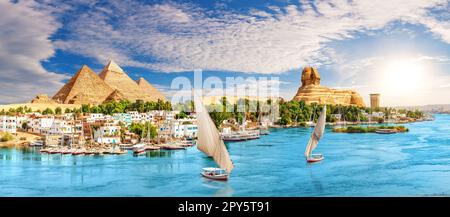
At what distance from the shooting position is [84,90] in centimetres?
1738

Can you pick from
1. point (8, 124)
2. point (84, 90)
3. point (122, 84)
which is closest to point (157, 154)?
point (8, 124)

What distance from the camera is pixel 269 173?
4859mm

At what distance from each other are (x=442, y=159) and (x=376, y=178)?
5.65 ft

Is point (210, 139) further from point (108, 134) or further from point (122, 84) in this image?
point (122, 84)

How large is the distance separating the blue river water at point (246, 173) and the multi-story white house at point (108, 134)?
1.09 meters

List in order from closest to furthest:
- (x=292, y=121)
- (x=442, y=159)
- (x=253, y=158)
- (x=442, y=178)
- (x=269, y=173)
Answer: (x=442, y=178) < (x=269, y=173) < (x=442, y=159) < (x=253, y=158) < (x=292, y=121)

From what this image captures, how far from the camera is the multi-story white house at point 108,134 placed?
7.76m

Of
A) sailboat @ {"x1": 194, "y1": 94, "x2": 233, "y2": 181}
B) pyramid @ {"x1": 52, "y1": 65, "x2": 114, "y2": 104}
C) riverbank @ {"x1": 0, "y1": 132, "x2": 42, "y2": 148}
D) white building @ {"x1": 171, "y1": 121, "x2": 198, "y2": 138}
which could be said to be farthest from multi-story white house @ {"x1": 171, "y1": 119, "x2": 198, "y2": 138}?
pyramid @ {"x1": 52, "y1": 65, "x2": 114, "y2": 104}

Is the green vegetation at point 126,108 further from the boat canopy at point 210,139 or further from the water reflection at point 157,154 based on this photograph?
the boat canopy at point 210,139

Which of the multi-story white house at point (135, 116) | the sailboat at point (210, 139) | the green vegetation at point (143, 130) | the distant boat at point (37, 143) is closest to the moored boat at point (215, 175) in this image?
the sailboat at point (210, 139)

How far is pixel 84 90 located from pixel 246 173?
46.3 feet
